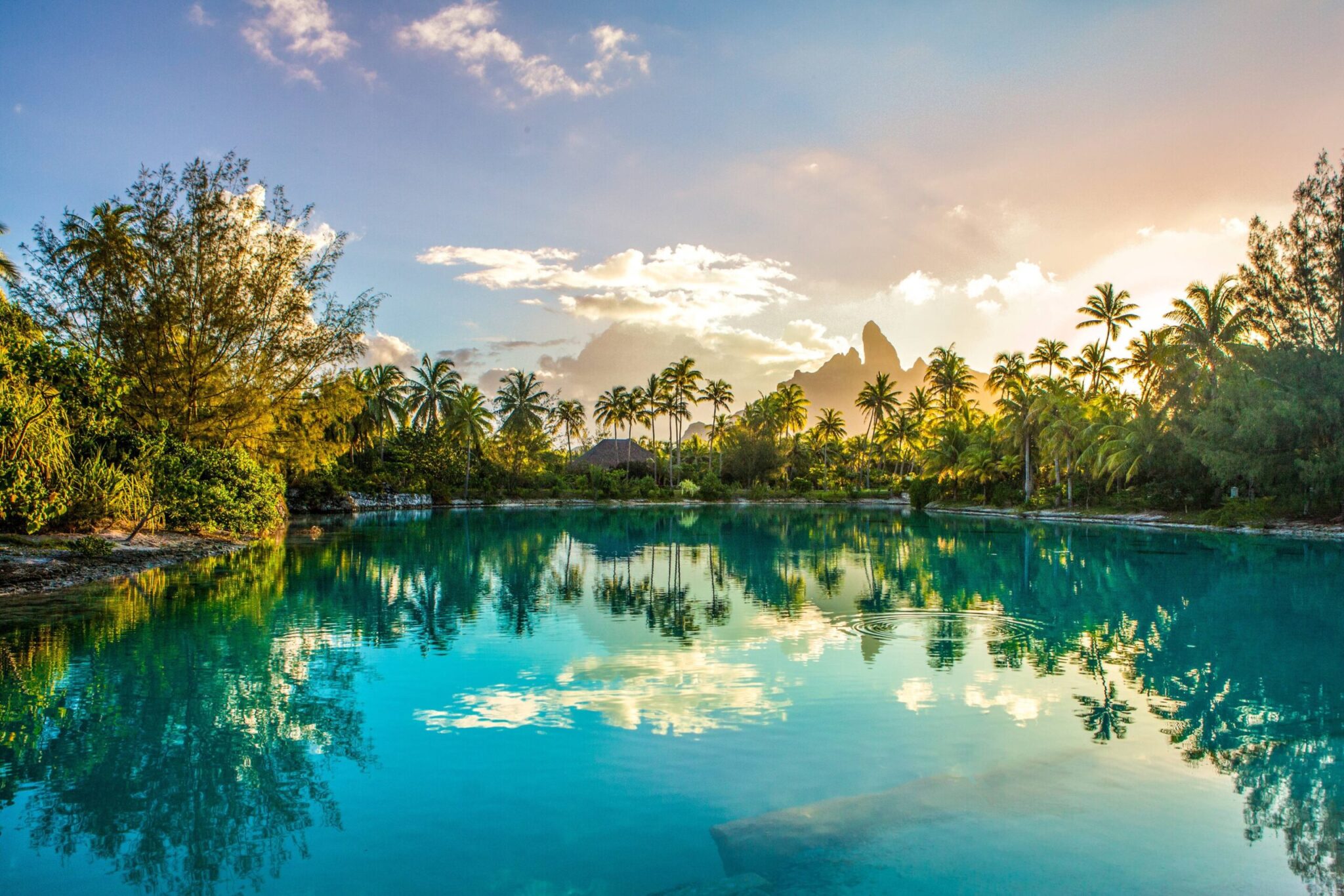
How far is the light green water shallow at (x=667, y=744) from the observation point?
478 centimetres

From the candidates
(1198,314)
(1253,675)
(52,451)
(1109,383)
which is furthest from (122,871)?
(1109,383)

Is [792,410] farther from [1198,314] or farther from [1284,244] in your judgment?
[1284,244]

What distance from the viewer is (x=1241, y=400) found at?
99.4 feet

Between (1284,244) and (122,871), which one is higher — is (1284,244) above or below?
above

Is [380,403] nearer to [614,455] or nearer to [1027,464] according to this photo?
[614,455]

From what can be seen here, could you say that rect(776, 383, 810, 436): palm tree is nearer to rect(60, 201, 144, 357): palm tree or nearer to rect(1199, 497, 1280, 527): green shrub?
rect(1199, 497, 1280, 527): green shrub

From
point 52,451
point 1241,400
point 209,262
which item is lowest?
point 52,451

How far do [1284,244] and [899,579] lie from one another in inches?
1056

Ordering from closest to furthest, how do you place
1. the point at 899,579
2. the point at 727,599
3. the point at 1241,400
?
the point at 727,599 → the point at 899,579 → the point at 1241,400

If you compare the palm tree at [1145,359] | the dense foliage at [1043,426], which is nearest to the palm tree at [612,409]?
the dense foliage at [1043,426]

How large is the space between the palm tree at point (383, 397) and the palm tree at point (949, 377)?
151 ft

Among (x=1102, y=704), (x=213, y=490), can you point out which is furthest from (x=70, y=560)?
(x=1102, y=704)

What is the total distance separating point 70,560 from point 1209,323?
44971mm

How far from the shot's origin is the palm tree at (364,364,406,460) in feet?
176
